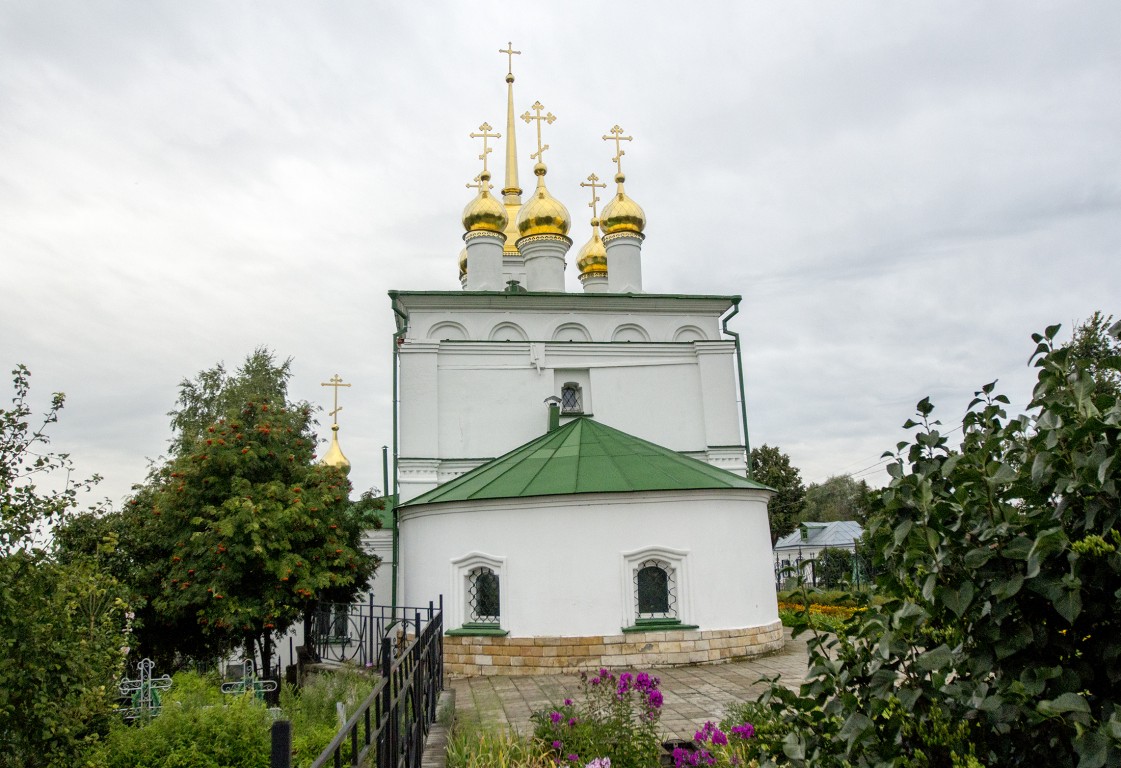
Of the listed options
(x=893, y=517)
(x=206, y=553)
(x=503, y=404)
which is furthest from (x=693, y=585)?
(x=893, y=517)

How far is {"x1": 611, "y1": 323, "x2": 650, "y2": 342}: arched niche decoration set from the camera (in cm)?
1897

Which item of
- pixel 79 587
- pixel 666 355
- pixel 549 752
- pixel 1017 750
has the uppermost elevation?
pixel 666 355

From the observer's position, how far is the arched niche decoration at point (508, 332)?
18359 millimetres

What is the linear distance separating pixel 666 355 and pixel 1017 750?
630 inches

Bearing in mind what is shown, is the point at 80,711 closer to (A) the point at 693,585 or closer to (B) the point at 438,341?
(A) the point at 693,585

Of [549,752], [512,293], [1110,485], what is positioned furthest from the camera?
[512,293]

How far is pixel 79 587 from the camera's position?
26.5ft

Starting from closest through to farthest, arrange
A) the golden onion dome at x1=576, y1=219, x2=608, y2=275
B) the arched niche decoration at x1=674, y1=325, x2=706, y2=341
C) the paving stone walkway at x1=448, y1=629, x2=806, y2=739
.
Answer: the paving stone walkway at x1=448, y1=629, x2=806, y2=739, the arched niche decoration at x1=674, y1=325, x2=706, y2=341, the golden onion dome at x1=576, y1=219, x2=608, y2=275

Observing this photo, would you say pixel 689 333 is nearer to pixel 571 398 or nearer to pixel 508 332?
pixel 571 398

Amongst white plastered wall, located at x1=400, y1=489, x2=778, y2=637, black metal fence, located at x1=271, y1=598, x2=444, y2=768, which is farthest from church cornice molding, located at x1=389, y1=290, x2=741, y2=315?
black metal fence, located at x1=271, y1=598, x2=444, y2=768

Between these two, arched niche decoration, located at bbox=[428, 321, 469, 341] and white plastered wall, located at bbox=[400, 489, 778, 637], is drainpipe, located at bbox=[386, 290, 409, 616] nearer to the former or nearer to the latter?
arched niche decoration, located at bbox=[428, 321, 469, 341]

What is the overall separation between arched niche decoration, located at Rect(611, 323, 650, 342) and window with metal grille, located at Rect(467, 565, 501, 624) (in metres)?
7.49

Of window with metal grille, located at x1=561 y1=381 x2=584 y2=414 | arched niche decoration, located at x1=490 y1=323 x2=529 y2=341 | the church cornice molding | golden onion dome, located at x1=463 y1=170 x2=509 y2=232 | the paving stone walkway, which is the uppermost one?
golden onion dome, located at x1=463 y1=170 x2=509 y2=232

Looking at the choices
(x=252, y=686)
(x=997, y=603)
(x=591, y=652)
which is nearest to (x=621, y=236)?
(x=591, y=652)
